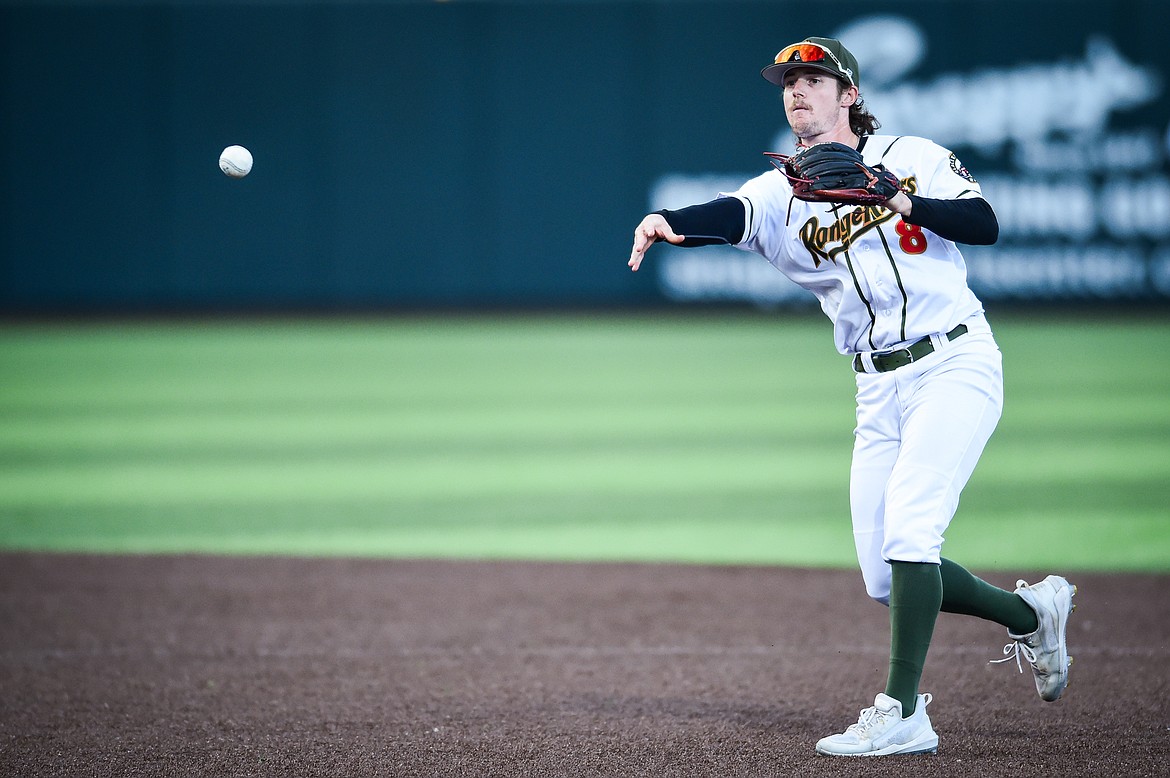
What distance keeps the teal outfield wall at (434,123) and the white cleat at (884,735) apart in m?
16.5

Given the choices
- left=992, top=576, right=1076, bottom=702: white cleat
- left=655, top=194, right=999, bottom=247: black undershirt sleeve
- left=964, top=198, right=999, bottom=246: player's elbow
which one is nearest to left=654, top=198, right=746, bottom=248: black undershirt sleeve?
left=655, top=194, right=999, bottom=247: black undershirt sleeve

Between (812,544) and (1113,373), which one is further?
(1113,373)

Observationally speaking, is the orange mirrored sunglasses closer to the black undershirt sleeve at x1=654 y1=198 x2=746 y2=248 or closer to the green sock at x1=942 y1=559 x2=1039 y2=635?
the black undershirt sleeve at x1=654 y1=198 x2=746 y2=248

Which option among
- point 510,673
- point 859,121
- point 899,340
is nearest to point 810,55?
point 859,121

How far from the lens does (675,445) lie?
9.77 meters

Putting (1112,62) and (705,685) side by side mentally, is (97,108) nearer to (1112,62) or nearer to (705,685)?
(1112,62)

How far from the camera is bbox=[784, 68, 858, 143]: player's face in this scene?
4000mm

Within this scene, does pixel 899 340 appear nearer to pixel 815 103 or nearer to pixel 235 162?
pixel 815 103

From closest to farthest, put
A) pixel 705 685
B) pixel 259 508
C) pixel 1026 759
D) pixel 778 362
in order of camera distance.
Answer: pixel 1026 759 → pixel 705 685 → pixel 259 508 → pixel 778 362

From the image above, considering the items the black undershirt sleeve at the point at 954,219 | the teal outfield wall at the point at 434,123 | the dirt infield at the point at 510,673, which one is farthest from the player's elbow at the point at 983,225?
the teal outfield wall at the point at 434,123

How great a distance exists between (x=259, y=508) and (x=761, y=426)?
4.12m

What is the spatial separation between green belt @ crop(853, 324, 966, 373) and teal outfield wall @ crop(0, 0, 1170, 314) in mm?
16157

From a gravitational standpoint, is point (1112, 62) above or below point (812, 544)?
above

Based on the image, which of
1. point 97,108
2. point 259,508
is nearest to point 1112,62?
point 97,108
